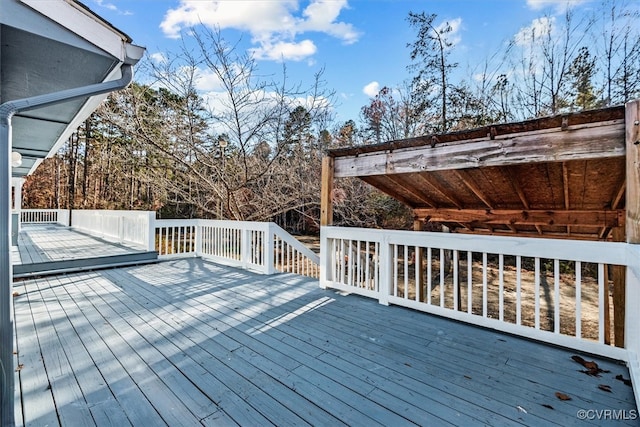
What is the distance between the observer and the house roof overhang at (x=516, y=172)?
2.51 meters

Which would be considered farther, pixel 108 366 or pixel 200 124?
pixel 200 124

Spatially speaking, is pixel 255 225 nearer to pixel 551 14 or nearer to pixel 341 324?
pixel 341 324

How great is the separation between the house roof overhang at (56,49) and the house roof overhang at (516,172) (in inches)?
100

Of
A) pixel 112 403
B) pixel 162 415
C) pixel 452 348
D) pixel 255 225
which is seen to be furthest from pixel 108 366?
pixel 255 225

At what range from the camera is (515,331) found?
8.94ft

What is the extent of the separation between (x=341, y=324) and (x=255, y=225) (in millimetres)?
2822

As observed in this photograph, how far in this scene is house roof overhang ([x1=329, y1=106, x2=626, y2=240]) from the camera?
2.51 metres

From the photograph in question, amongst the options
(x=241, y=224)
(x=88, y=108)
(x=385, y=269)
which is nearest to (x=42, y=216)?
(x=241, y=224)

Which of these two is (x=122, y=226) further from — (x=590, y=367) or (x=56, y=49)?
(x=590, y=367)

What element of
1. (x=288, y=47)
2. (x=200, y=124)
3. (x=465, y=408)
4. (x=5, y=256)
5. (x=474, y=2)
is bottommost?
(x=465, y=408)

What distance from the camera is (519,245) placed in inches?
106

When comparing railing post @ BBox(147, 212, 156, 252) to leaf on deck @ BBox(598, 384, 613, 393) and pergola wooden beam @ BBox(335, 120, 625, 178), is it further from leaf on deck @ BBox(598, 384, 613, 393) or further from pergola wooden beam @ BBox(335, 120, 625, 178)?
leaf on deck @ BBox(598, 384, 613, 393)

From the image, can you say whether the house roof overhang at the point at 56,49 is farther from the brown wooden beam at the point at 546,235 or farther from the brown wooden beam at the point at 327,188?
the brown wooden beam at the point at 546,235

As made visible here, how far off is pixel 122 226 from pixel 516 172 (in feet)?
28.2
